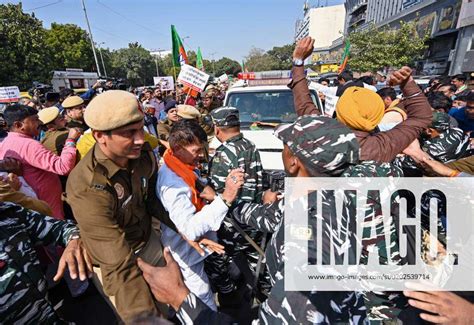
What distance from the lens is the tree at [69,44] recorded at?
35.7 metres

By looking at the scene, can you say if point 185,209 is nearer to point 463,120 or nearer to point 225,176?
point 225,176

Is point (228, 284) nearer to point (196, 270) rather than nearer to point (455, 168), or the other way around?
point (196, 270)

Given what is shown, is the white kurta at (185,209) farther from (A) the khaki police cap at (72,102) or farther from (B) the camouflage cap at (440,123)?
(A) the khaki police cap at (72,102)

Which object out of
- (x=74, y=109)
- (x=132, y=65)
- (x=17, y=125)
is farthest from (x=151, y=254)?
(x=132, y=65)

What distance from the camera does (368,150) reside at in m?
1.82

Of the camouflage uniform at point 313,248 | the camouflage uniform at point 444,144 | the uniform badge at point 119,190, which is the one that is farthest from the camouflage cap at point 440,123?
the uniform badge at point 119,190

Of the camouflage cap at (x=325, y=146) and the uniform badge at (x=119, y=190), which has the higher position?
the camouflage cap at (x=325, y=146)

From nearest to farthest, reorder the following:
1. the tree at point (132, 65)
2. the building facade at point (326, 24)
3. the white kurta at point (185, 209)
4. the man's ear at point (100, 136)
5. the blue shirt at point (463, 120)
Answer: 1. the man's ear at point (100, 136)
2. the white kurta at point (185, 209)
3. the blue shirt at point (463, 120)
4. the tree at point (132, 65)
5. the building facade at point (326, 24)

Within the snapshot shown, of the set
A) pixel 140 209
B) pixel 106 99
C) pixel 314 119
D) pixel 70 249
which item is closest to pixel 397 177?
pixel 314 119

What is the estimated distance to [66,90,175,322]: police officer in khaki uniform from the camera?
4.30 ft

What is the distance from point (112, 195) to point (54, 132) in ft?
7.98

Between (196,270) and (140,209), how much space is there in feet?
2.14

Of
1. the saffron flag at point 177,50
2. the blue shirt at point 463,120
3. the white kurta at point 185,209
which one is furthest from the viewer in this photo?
the saffron flag at point 177,50

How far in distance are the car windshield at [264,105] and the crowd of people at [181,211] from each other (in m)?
2.10
